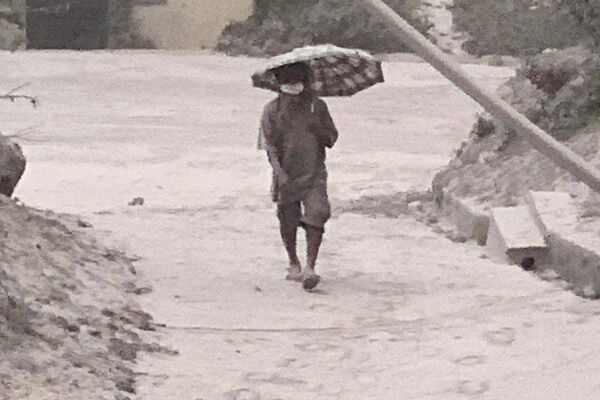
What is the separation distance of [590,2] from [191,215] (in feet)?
12.2

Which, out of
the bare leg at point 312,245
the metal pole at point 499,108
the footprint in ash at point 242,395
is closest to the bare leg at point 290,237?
the bare leg at point 312,245

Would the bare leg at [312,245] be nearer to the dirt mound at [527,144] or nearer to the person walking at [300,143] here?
the person walking at [300,143]

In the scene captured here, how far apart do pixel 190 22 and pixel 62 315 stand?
22543 mm

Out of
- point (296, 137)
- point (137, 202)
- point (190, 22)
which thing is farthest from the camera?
point (190, 22)

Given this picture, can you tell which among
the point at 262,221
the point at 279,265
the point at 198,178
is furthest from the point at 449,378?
the point at 198,178

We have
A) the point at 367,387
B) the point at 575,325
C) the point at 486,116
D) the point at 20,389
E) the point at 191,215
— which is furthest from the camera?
the point at 486,116

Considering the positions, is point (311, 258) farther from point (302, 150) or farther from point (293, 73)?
point (293, 73)

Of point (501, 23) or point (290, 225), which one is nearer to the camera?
point (290, 225)

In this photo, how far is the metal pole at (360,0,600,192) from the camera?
696 cm

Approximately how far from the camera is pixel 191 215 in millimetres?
11016

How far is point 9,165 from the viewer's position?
866 centimetres

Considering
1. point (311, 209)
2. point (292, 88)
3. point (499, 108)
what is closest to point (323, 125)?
point (292, 88)

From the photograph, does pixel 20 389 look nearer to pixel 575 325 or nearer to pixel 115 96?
pixel 575 325

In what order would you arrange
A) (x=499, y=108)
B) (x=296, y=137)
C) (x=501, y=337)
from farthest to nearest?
(x=296, y=137)
(x=499, y=108)
(x=501, y=337)
